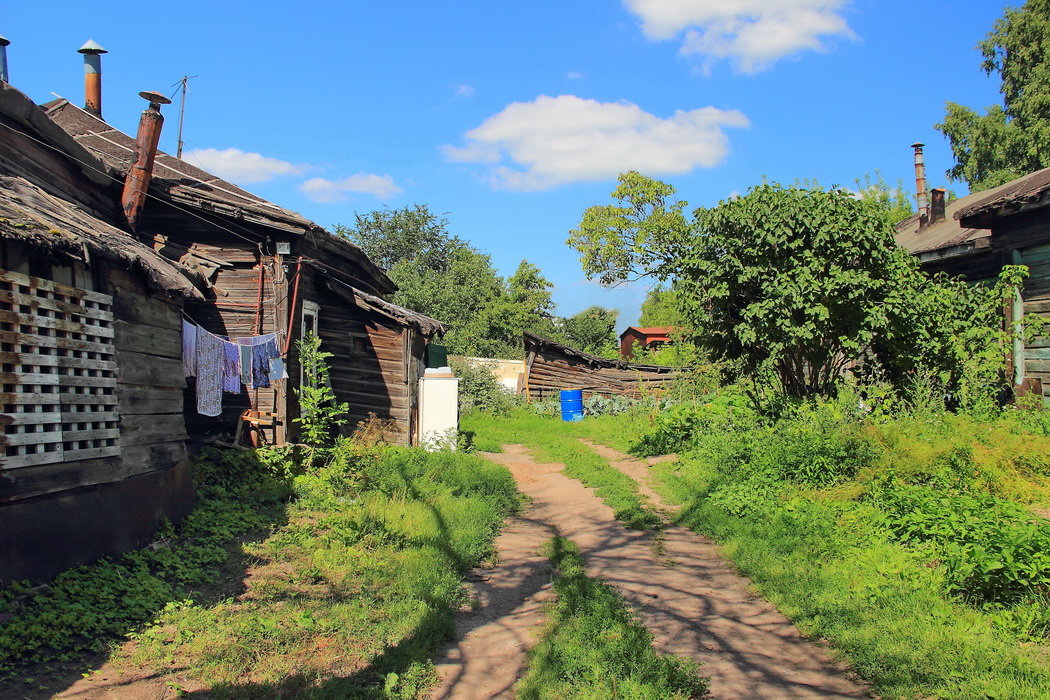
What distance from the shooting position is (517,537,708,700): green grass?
423cm

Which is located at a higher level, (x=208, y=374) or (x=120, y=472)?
(x=208, y=374)

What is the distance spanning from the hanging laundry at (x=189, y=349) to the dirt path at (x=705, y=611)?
16.4ft

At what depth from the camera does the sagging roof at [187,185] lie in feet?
35.3

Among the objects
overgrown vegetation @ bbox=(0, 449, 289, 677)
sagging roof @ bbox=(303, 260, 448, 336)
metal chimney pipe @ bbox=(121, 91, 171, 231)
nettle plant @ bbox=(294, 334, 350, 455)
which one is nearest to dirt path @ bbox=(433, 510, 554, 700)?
overgrown vegetation @ bbox=(0, 449, 289, 677)

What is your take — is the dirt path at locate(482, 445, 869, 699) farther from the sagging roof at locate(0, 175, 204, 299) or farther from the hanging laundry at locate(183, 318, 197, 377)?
the sagging roof at locate(0, 175, 204, 299)

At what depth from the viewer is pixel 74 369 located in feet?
20.9

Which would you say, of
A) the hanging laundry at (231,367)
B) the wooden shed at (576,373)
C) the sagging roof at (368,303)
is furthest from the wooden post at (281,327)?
the wooden shed at (576,373)

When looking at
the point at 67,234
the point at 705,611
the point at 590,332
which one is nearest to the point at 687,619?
the point at 705,611

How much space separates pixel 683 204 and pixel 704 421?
2465 cm

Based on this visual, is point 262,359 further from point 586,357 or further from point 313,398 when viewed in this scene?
point 586,357

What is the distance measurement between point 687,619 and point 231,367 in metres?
7.50

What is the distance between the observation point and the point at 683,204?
35.4 m

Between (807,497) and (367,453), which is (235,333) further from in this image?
(807,497)

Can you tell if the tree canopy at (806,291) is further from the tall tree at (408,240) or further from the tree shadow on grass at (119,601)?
the tall tree at (408,240)
